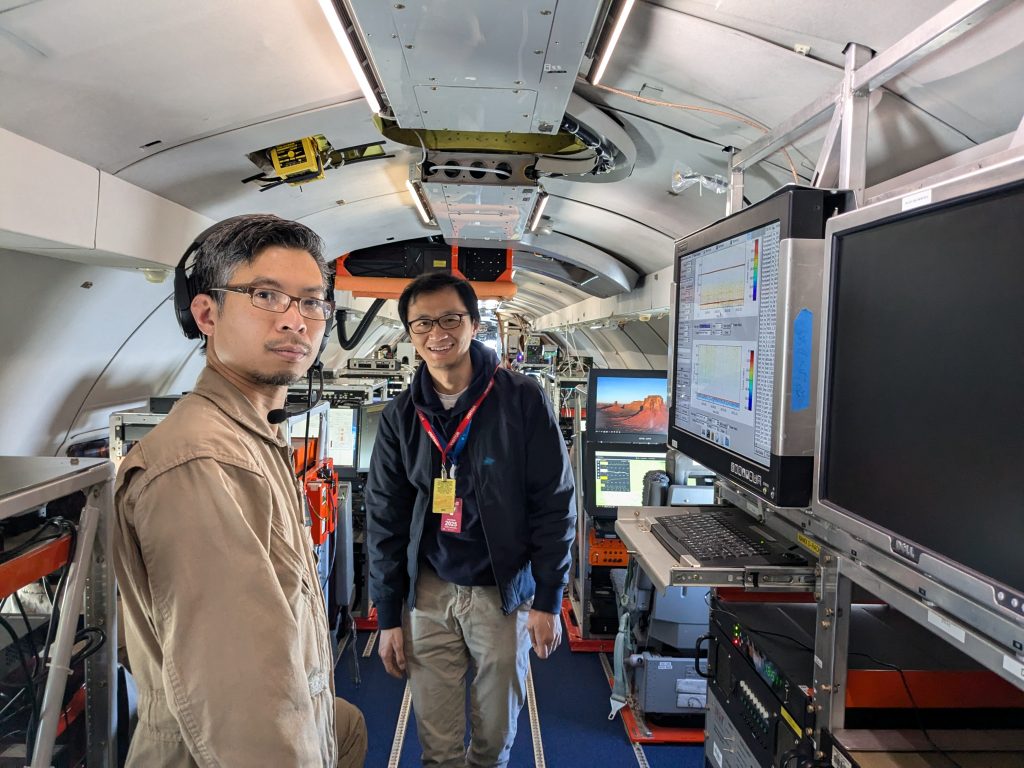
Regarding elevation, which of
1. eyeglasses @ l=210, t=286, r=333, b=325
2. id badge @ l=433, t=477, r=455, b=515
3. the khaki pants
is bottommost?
the khaki pants

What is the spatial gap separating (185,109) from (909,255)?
125 inches

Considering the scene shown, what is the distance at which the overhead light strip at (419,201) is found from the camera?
4699 millimetres

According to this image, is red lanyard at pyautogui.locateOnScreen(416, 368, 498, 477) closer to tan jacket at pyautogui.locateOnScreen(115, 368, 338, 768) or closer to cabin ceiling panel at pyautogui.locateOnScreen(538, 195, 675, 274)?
tan jacket at pyautogui.locateOnScreen(115, 368, 338, 768)

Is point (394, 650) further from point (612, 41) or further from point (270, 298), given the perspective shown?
point (612, 41)

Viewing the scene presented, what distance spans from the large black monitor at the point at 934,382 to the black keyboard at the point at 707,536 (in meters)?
0.38

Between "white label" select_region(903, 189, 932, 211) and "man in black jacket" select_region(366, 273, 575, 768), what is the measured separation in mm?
1726

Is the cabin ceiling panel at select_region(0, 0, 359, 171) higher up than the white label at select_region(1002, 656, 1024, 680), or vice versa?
the cabin ceiling panel at select_region(0, 0, 359, 171)

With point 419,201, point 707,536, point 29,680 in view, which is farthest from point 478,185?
point 29,680

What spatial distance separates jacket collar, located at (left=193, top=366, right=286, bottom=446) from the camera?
4.34 ft

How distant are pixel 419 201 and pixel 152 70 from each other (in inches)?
114

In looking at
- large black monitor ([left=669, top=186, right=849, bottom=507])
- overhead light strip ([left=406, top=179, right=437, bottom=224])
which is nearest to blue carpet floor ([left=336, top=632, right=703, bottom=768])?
large black monitor ([left=669, top=186, right=849, bottom=507])

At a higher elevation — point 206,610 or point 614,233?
point 614,233

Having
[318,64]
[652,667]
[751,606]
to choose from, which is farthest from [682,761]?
[318,64]

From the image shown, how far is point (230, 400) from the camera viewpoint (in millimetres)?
1349
